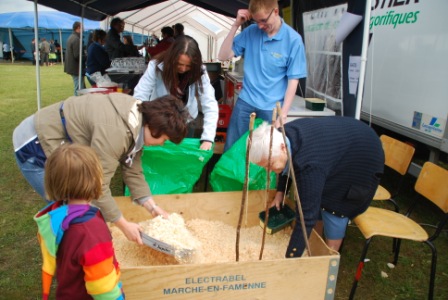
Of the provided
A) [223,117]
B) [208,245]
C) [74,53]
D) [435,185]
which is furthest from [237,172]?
[74,53]

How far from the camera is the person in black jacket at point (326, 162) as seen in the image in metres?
1.67

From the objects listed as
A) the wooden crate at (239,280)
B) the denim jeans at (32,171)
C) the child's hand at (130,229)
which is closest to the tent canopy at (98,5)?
the denim jeans at (32,171)

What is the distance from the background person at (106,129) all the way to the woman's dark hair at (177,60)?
721 mm

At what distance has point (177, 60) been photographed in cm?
233

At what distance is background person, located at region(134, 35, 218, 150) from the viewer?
2.32 meters

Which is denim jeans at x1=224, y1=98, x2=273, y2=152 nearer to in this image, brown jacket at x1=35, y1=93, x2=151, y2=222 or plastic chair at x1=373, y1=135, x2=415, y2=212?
plastic chair at x1=373, y1=135, x2=415, y2=212

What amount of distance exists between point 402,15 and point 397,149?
129 centimetres

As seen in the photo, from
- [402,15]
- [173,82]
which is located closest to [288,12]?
[402,15]

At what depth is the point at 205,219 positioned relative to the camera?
260cm

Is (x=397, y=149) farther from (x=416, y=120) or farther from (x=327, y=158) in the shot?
(x=327, y=158)

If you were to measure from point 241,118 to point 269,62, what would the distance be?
1.64ft

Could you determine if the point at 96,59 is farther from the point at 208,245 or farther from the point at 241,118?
the point at 208,245

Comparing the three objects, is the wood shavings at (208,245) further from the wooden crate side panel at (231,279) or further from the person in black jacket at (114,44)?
the person in black jacket at (114,44)

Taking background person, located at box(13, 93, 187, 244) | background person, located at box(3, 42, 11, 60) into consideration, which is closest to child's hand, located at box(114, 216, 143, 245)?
background person, located at box(13, 93, 187, 244)
